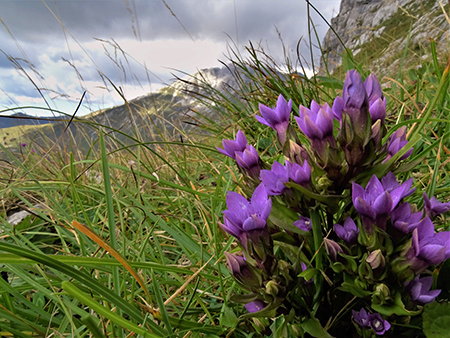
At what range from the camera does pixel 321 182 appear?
0.62 meters

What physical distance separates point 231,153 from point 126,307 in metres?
0.48

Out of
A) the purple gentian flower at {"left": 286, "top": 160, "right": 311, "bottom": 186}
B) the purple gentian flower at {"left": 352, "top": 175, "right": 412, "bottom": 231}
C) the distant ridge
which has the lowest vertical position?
the purple gentian flower at {"left": 352, "top": 175, "right": 412, "bottom": 231}

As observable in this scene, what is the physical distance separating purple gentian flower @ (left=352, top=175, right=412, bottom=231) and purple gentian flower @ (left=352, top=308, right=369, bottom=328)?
0.67ft

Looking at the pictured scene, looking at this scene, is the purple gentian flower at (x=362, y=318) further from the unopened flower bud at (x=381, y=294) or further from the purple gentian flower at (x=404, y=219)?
the purple gentian flower at (x=404, y=219)

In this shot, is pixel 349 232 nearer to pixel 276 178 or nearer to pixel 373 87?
pixel 276 178

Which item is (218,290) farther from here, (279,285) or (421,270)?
(421,270)

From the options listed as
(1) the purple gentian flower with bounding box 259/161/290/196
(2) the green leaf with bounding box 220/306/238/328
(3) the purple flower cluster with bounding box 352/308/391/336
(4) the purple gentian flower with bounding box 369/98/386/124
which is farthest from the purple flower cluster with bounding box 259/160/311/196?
(2) the green leaf with bounding box 220/306/238/328

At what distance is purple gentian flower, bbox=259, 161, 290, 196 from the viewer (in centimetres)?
62

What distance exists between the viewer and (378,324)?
0.59 meters

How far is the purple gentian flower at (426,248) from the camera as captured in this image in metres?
0.50

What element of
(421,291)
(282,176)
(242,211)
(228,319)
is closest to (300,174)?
(282,176)

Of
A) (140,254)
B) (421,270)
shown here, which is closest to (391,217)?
(421,270)

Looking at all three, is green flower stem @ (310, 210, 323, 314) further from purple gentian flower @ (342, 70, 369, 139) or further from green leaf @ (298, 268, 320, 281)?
purple gentian flower @ (342, 70, 369, 139)

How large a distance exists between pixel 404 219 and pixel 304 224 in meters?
0.20
